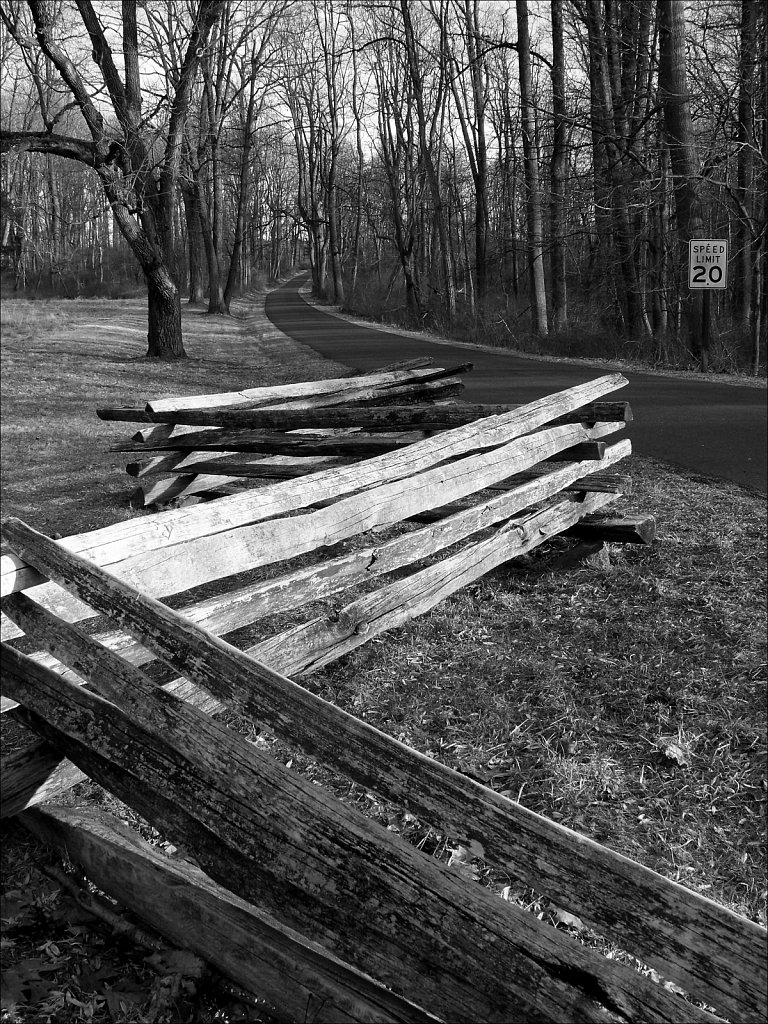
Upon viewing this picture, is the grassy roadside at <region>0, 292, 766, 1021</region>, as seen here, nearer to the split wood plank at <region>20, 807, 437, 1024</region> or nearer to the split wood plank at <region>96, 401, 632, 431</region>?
the split wood plank at <region>20, 807, 437, 1024</region>

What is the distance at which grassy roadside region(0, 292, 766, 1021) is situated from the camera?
2906mm

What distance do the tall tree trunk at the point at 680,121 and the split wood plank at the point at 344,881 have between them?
53.9 ft

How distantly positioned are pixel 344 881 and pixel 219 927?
0.59 metres

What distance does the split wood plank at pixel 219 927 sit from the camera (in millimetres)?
1755

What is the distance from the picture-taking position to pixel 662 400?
12430 mm

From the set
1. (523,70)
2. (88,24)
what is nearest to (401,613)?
(88,24)

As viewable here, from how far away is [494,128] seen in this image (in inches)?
1631

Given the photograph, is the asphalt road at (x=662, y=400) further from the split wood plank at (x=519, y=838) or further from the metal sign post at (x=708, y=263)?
the split wood plank at (x=519, y=838)

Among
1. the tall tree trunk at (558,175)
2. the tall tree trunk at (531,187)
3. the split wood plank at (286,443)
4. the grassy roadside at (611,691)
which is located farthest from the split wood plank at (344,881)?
the tall tree trunk at (531,187)

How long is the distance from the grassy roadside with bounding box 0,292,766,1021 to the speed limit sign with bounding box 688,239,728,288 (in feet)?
29.9

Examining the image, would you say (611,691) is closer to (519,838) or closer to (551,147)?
(519,838)

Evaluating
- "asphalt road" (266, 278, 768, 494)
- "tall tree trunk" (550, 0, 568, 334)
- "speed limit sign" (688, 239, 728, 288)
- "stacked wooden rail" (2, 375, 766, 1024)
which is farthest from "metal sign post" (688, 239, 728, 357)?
"stacked wooden rail" (2, 375, 766, 1024)

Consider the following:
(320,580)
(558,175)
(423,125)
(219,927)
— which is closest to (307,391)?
(320,580)

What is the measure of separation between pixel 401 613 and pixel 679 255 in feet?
54.8
